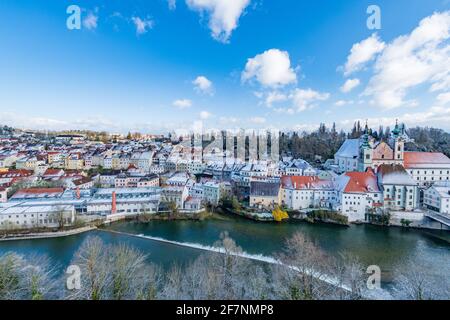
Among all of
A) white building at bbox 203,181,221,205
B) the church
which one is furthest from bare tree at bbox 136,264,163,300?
the church

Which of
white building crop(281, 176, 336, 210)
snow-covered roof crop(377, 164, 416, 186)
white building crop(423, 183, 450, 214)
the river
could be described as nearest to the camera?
the river

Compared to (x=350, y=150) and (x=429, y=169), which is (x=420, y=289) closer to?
(x=429, y=169)

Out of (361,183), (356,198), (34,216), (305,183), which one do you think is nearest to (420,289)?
(356,198)

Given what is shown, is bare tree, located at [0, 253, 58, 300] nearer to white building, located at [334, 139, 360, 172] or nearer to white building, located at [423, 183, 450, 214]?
white building, located at [423, 183, 450, 214]

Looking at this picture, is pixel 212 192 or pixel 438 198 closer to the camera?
pixel 438 198

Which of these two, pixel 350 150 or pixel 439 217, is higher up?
pixel 350 150
